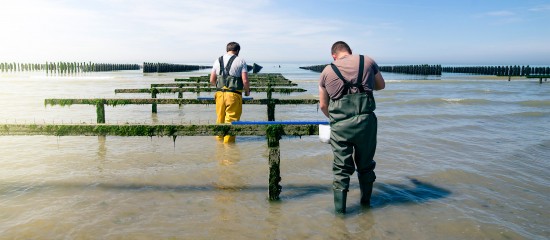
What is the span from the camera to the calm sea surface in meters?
3.95

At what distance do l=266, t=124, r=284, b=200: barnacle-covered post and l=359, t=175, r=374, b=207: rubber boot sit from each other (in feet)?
3.43

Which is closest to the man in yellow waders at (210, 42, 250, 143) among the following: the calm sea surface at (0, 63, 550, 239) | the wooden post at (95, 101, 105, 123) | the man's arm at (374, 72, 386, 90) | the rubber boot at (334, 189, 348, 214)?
the calm sea surface at (0, 63, 550, 239)

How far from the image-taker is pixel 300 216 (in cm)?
430

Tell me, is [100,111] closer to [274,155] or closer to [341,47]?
[274,155]

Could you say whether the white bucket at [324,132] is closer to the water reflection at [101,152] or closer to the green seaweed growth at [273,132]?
the green seaweed growth at [273,132]

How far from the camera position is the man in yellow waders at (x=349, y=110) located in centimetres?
410

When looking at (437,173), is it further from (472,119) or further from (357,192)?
(472,119)

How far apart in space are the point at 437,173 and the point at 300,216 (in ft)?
9.65

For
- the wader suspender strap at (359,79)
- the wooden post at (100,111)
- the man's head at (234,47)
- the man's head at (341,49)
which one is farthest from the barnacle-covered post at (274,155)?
the wooden post at (100,111)

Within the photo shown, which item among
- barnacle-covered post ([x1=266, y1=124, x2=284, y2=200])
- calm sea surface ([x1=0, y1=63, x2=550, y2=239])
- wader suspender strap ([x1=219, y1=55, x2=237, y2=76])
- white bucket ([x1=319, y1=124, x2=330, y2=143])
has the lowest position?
calm sea surface ([x1=0, y1=63, x2=550, y2=239])

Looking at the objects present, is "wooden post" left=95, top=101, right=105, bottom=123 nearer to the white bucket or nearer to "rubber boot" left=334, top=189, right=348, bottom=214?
the white bucket

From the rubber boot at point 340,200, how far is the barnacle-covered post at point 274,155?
2.67 ft

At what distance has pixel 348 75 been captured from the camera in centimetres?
412

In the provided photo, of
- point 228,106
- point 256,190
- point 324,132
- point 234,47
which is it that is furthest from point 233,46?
point 324,132
